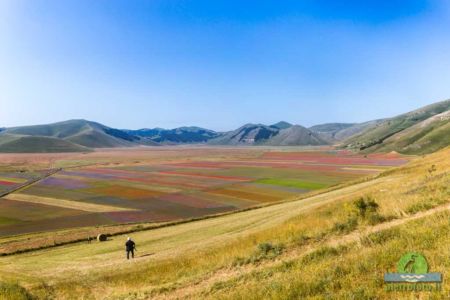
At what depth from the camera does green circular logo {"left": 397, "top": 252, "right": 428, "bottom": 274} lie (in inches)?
375

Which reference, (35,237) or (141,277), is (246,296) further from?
(35,237)

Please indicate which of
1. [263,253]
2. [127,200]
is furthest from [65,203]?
[263,253]

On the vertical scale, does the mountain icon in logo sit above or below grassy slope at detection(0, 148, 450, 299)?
above

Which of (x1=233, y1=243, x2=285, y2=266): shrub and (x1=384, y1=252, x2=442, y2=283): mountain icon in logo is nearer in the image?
(x1=384, y1=252, x2=442, y2=283): mountain icon in logo

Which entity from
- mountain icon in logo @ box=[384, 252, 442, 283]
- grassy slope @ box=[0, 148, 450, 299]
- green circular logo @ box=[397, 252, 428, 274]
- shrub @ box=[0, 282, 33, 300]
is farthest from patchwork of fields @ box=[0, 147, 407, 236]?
mountain icon in logo @ box=[384, 252, 442, 283]

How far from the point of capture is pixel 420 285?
8.79 m

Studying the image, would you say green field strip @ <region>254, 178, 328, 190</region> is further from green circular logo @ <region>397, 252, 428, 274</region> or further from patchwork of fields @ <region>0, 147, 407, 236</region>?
green circular logo @ <region>397, 252, 428, 274</region>

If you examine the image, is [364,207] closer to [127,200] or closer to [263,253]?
[263,253]

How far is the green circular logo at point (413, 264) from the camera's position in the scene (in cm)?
952

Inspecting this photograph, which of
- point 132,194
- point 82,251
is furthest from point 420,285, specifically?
point 132,194

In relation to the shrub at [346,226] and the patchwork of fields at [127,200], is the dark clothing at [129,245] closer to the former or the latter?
the shrub at [346,226]

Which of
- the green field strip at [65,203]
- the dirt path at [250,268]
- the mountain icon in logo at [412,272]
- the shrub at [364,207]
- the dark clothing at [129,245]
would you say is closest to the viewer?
the mountain icon in logo at [412,272]

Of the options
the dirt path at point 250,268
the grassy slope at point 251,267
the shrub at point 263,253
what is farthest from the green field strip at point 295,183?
the shrub at point 263,253

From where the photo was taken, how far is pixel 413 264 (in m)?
9.97
